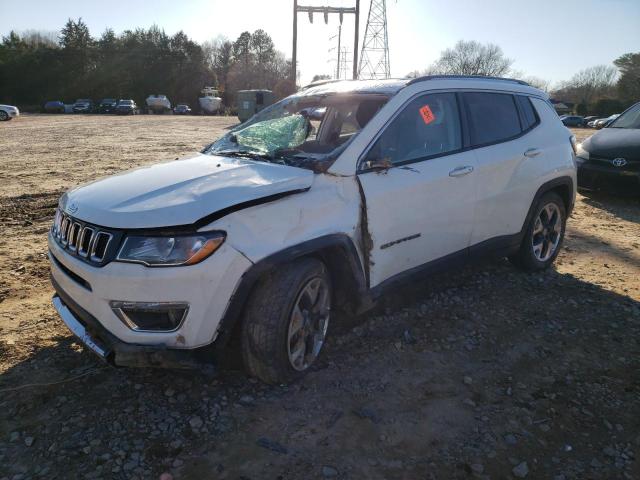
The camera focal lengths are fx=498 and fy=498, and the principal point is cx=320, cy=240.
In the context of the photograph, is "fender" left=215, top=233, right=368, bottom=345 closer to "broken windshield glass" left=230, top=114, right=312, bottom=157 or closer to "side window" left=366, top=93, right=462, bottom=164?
"side window" left=366, top=93, right=462, bottom=164

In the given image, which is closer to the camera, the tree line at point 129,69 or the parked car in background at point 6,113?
the parked car in background at point 6,113

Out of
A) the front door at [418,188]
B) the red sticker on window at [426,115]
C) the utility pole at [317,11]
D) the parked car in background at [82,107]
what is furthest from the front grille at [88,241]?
the parked car in background at [82,107]

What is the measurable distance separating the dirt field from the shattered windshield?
4.25ft

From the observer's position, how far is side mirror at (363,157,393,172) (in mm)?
3111

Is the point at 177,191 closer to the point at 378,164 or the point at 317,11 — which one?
the point at 378,164

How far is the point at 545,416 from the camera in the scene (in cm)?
273

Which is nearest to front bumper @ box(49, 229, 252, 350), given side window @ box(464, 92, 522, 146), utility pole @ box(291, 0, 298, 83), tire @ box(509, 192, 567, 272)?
side window @ box(464, 92, 522, 146)

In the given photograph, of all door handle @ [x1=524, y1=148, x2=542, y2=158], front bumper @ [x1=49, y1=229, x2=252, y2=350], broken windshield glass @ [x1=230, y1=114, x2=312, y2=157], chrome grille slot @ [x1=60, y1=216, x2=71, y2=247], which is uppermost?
broken windshield glass @ [x1=230, y1=114, x2=312, y2=157]

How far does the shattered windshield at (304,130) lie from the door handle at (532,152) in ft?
5.36

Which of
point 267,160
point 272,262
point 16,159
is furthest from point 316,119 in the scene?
point 16,159

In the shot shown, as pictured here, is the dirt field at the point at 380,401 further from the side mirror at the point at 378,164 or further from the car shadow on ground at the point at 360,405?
the side mirror at the point at 378,164

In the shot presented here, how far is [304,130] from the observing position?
148 inches

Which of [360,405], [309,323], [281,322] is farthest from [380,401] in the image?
[281,322]

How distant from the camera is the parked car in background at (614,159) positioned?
7879mm
